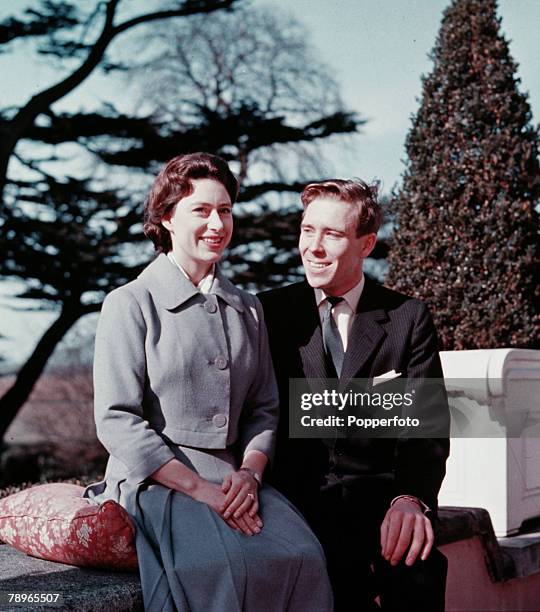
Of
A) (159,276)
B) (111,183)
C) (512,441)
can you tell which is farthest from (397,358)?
(111,183)

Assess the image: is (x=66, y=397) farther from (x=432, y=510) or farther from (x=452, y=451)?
(x=432, y=510)

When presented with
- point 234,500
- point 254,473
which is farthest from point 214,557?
point 254,473

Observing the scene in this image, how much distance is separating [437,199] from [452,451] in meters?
1.49

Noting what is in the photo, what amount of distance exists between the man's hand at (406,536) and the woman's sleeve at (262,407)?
367 millimetres

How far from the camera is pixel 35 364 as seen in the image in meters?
10.2

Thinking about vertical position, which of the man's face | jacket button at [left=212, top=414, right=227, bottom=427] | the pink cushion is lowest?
the pink cushion

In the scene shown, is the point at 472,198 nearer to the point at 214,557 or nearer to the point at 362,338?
the point at 362,338

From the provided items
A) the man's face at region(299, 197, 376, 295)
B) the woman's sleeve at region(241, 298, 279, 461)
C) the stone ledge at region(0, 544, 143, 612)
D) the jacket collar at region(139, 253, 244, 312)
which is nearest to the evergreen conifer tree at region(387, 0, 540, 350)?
the man's face at region(299, 197, 376, 295)

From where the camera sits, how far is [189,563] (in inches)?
72.8

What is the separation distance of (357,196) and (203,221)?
0.50m

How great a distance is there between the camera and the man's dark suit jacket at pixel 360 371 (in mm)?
2424

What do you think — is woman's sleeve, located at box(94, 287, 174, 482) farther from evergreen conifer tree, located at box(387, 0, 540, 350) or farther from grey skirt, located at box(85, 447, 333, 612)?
evergreen conifer tree, located at box(387, 0, 540, 350)

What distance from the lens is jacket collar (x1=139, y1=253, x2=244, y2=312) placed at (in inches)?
85.6

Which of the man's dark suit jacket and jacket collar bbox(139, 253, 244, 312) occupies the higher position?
jacket collar bbox(139, 253, 244, 312)
